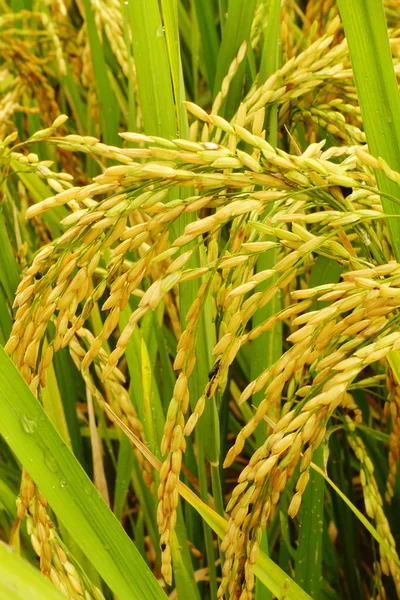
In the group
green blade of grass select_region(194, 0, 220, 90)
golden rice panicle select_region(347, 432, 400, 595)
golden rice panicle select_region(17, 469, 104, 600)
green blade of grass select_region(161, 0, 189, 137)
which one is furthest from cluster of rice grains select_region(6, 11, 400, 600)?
green blade of grass select_region(194, 0, 220, 90)

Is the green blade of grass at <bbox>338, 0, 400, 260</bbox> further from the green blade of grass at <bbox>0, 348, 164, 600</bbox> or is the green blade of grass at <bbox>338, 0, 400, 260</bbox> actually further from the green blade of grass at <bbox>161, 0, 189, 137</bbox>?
the green blade of grass at <bbox>0, 348, 164, 600</bbox>

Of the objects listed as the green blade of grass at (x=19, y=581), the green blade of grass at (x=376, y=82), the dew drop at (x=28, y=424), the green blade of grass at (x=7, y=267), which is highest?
the green blade of grass at (x=376, y=82)

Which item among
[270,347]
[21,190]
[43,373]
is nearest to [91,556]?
[43,373]

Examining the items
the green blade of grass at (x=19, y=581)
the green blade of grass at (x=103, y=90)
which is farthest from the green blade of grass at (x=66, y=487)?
the green blade of grass at (x=103, y=90)

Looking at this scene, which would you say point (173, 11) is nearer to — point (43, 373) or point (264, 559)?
point (43, 373)

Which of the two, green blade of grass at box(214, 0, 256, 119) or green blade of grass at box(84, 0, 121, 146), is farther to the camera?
green blade of grass at box(84, 0, 121, 146)

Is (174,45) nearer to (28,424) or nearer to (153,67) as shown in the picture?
(153,67)

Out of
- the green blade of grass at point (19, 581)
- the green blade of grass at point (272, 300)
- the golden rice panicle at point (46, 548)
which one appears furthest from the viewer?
the green blade of grass at point (272, 300)

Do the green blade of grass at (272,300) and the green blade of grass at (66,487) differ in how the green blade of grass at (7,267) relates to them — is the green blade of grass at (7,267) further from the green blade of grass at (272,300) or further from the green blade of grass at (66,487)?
the green blade of grass at (66,487)

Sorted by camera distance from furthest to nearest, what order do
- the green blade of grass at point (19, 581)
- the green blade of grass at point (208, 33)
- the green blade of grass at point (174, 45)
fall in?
the green blade of grass at point (208, 33) → the green blade of grass at point (174, 45) → the green blade of grass at point (19, 581)
